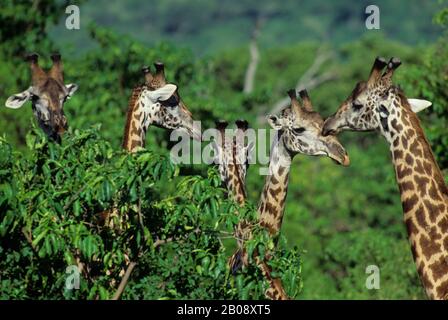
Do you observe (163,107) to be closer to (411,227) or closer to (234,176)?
(234,176)

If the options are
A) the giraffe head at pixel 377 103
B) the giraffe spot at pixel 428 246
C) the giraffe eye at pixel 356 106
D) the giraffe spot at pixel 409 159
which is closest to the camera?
the giraffe spot at pixel 428 246

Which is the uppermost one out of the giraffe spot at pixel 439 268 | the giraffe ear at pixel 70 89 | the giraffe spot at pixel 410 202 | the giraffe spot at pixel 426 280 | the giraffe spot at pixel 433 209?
the giraffe ear at pixel 70 89

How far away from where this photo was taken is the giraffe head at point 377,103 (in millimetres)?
10641

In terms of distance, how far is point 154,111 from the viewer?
41.9ft

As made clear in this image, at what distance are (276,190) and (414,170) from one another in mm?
1866

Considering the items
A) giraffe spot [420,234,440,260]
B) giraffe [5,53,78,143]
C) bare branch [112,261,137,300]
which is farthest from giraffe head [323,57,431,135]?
giraffe [5,53,78,143]

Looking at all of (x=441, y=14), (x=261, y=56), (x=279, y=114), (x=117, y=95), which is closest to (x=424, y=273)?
(x=279, y=114)

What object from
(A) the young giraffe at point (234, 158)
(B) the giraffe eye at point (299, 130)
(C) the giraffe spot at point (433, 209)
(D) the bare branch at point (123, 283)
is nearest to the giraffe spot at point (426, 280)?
(C) the giraffe spot at point (433, 209)

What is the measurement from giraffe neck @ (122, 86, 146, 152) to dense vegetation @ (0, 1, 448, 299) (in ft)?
0.89

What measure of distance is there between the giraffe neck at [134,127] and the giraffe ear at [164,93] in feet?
0.52

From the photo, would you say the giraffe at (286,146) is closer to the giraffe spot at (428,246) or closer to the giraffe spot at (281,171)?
the giraffe spot at (281,171)

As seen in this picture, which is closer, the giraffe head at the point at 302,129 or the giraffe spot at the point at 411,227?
the giraffe spot at the point at 411,227

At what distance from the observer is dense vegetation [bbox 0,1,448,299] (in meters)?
9.07

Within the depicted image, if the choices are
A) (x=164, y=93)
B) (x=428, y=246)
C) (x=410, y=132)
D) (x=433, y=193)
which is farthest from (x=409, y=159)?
(x=164, y=93)
